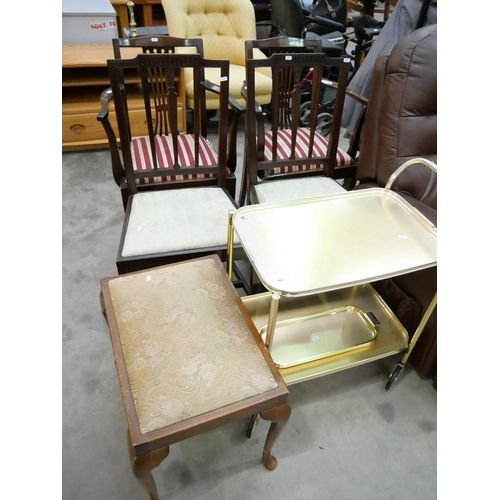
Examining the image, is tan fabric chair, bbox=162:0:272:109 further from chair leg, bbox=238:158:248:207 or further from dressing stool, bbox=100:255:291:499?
dressing stool, bbox=100:255:291:499

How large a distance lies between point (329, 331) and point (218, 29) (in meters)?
2.35

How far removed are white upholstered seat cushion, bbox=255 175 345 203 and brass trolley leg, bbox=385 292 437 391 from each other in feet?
1.99

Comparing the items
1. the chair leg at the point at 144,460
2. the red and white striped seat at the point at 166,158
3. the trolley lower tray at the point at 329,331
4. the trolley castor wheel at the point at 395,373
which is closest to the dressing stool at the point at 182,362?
the chair leg at the point at 144,460

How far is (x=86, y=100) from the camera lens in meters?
2.58

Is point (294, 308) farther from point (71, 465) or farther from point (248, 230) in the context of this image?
point (71, 465)

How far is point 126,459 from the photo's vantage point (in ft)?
3.82

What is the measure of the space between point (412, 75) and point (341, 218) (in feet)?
2.36

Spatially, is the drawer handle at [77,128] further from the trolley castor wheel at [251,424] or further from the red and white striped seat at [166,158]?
the trolley castor wheel at [251,424]

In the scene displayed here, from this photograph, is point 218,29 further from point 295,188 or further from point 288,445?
point 288,445

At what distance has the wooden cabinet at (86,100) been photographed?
2492 millimetres

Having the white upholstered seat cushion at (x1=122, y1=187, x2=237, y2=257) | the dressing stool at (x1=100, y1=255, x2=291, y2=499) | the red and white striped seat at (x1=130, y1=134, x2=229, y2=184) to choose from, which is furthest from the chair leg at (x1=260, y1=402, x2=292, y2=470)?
the red and white striped seat at (x1=130, y1=134, x2=229, y2=184)
